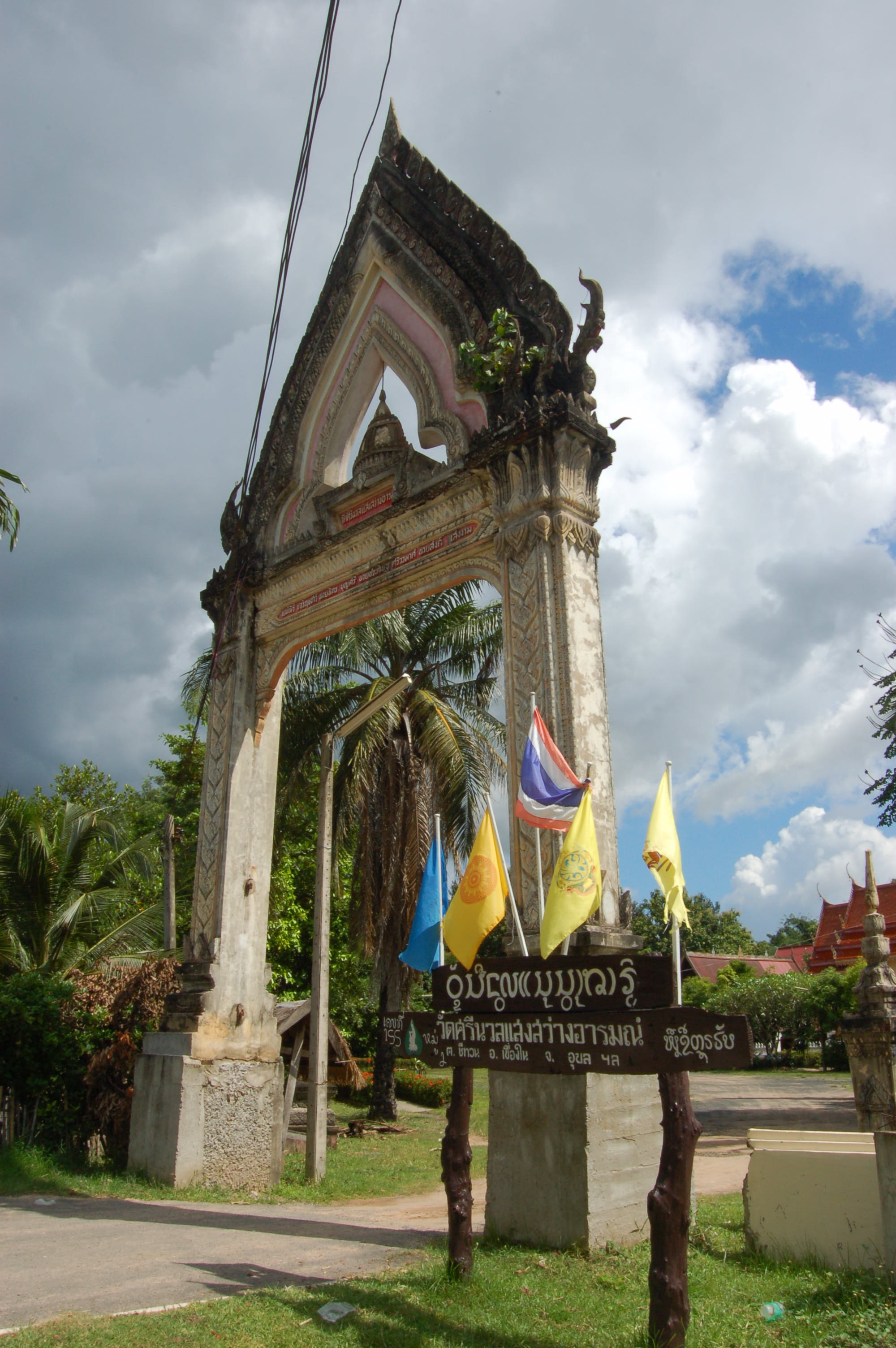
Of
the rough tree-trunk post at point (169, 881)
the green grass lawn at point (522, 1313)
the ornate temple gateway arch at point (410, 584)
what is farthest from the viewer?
the rough tree-trunk post at point (169, 881)

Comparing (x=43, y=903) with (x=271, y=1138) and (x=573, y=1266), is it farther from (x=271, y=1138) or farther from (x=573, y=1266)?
(x=573, y=1266)

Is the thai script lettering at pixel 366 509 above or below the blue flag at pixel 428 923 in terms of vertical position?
above

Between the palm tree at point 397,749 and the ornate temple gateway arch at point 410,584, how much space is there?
5.58 metres

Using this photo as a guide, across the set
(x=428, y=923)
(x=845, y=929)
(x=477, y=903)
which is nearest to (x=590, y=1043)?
(x=477, y=903)

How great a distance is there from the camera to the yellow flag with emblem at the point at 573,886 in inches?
242

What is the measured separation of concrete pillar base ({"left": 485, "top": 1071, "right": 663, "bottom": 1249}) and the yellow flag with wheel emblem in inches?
49.4

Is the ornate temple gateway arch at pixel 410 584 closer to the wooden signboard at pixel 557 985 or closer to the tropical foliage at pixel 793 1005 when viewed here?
the wooden signboard at pixel 557 985

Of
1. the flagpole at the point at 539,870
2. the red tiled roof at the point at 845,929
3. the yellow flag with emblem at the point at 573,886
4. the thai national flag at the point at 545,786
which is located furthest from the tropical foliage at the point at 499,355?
the red tiled roof at the point at 845,929

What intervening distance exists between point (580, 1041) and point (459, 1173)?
1.53 metres

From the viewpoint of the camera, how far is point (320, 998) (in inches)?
460

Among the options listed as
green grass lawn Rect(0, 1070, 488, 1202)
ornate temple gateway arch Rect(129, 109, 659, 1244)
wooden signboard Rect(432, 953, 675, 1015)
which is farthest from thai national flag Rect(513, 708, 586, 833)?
green grass lawn Rect(0, 1070, 488, 1202)

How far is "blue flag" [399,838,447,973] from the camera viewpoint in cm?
759

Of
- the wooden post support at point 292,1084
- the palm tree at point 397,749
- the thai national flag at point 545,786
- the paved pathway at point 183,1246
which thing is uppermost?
the palm tree at point 397,749

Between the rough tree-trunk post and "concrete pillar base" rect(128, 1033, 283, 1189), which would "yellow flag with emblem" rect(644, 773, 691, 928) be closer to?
"concrete pillar base" rect(128, 1033, 283, 1189)
